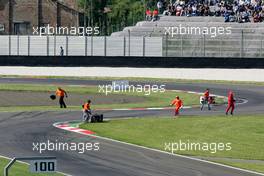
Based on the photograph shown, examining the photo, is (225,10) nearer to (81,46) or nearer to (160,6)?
(160,6)

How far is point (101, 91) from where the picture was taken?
50.2 meters

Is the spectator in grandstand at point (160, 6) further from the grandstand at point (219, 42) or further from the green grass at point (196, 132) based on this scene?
the green grass at point (196, 132)

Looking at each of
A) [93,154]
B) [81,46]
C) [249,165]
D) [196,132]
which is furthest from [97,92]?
[249,165]

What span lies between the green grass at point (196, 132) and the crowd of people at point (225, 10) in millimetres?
27422

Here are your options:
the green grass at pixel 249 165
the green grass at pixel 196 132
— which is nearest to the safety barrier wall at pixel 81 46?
the green grass at pixel 196 132

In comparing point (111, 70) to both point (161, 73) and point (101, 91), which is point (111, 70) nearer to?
point (161, 73)

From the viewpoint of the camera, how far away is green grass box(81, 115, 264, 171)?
27938mm

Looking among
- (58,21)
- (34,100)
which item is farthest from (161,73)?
(58,21)

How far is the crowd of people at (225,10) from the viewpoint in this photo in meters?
63.2

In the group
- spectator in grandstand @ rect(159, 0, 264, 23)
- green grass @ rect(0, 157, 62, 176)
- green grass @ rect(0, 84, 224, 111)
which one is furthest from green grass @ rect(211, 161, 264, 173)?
spectator in grandstand @ rect(159, 0, 264, 23)

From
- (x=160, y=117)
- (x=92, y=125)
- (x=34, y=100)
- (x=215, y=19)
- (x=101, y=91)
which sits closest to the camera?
(x=92, y=125)

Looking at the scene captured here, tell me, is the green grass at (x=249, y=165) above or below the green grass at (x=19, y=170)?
below

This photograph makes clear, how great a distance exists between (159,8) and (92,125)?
38520mm

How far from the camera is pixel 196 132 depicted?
3181 cm
